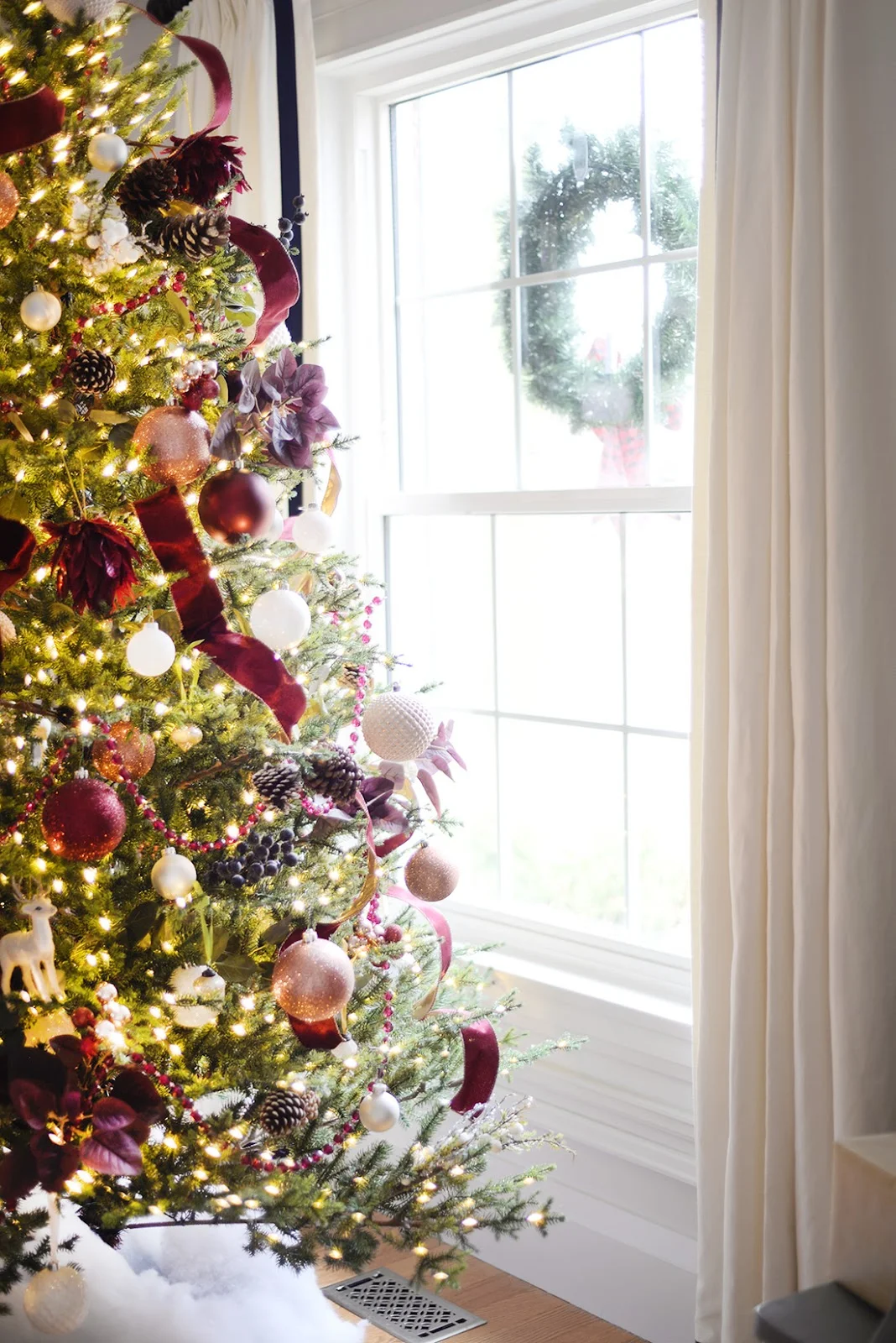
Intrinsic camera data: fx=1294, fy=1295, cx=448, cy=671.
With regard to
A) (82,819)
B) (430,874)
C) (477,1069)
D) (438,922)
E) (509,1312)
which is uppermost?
(82,819)

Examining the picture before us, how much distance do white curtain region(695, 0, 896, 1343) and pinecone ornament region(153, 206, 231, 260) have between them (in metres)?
0.73

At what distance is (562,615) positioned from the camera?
2.62 meters

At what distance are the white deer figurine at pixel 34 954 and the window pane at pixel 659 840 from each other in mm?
1191

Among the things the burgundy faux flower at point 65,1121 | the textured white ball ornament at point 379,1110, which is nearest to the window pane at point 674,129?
the textured white ball ornament at point 379,1110

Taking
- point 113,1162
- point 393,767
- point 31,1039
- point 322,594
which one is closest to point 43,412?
point 322,594

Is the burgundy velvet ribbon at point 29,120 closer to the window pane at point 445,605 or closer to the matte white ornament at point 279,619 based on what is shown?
the matte white ornament at point 279,619

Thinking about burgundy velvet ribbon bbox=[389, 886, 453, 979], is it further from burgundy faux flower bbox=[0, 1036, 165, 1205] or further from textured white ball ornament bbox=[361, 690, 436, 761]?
burgundy faux flower bbox=[0, 1036, 165, 1205]

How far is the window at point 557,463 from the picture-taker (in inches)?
94.0

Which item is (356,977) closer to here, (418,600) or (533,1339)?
(533,1339)

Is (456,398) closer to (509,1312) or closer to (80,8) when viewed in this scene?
(80,8)

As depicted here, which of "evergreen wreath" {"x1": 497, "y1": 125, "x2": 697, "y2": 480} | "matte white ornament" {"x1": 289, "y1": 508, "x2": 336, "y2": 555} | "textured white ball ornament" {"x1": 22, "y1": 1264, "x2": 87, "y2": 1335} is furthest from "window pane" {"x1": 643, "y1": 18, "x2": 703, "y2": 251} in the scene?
"textured white ball ornament" {"x1": 22, "y1": 1264, "x2": 87, "y2": 1335}

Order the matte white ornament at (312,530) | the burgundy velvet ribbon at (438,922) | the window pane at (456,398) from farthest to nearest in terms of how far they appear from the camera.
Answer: the window pane at (456,398) → the burgundy velvet ribbon at (438,922) → the matte white ornament at (312,530)

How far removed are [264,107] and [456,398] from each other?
0.68 m

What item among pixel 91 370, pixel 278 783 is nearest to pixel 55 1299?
pixel 278 783
